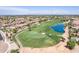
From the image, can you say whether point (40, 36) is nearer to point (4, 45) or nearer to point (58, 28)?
point (58, 28)

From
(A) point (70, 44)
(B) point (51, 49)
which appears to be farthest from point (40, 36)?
(A) point (70, 44)

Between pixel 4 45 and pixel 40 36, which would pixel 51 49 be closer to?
pixel 40 36

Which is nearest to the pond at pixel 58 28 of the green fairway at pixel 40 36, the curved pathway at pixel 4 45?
the green fairway at pixel 40 36

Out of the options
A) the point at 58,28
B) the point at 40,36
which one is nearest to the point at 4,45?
the point at 40,36

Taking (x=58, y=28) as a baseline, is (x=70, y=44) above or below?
below

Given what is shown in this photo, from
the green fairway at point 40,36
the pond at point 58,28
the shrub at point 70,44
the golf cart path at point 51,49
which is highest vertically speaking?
the pond at point 58,28

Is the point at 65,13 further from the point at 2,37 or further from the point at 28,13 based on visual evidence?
the point at 2,37

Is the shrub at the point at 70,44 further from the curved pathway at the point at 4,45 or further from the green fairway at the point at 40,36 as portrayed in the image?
the curved pathway at the point at 4,45

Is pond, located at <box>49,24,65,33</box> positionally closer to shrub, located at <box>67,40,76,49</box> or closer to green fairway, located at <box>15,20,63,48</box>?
green fairway, located at <box>15,20,63,48</box>

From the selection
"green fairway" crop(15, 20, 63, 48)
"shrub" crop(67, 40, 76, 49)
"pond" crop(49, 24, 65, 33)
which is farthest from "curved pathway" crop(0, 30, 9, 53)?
"shrub" crop(67, 40, 76, 49)
